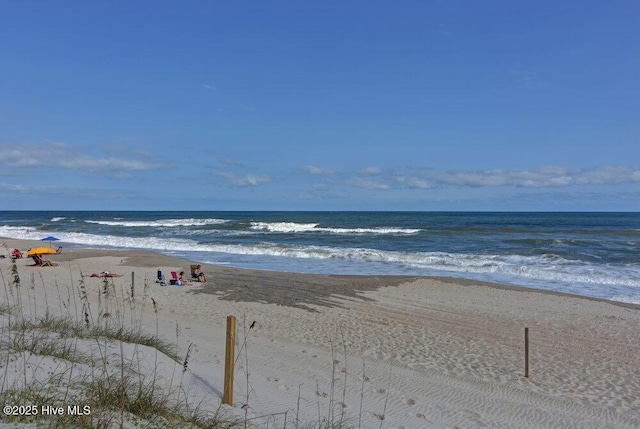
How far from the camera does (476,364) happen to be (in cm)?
806

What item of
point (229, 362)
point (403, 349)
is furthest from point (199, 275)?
point (229, 362)

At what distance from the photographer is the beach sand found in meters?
5.52

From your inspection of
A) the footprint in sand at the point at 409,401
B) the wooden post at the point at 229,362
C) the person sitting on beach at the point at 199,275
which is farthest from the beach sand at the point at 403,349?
the person sitting on beach at the point at 199,275

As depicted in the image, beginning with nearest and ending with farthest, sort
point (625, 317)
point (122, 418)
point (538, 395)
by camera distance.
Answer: point (122, 418) < point (538, 395) < point (625, 317)

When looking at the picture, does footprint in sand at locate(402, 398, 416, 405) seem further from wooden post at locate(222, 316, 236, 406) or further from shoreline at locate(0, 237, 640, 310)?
shoreline at locate(0, 237, 640, 310)

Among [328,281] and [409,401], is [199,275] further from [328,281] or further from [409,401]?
[409,401]

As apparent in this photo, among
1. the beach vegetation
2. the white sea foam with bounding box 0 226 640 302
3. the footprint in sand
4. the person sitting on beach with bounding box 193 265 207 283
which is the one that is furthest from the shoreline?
the beach vegetation

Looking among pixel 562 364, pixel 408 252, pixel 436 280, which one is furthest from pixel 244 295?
pixel 408 252

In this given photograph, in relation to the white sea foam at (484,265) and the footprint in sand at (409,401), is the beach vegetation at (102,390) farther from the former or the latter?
the white sea foam at (484,265)

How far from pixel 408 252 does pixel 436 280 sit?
30.3ft

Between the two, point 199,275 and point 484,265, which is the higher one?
point 199,275

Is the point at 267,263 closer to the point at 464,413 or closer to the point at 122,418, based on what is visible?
the point at 464,413

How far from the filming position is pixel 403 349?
8.73 m

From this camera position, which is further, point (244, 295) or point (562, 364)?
point (244, 295)
